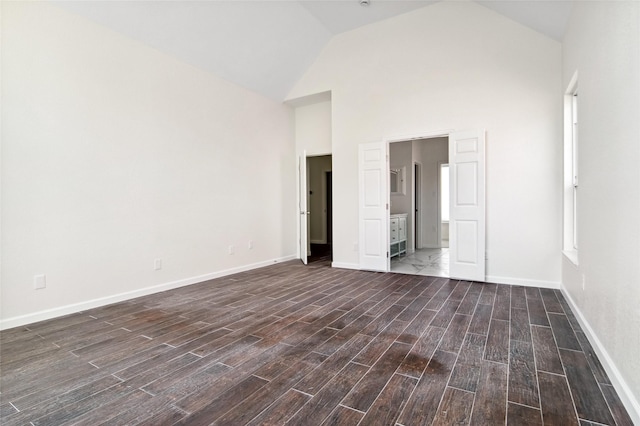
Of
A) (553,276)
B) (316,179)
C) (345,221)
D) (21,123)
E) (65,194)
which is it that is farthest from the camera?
(316,179)

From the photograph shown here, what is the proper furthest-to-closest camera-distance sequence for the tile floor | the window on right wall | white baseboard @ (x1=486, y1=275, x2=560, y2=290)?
the tile floor, white baseboard @ (x1=486, y1=275, x2=560, y2=290), the window on right wall

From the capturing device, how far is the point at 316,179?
29.9 ft

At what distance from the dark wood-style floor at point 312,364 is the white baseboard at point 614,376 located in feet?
0.15

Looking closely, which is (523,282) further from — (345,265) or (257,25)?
(257,25)

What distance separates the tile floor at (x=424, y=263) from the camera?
4.97 meters

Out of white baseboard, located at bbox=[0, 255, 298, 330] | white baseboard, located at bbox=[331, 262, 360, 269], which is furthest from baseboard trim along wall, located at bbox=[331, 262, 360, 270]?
white baseboard, located at bbox=[0, 255, 298, 330]

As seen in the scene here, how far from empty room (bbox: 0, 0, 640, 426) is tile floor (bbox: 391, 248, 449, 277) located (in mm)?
84

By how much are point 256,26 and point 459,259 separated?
4.37 meters

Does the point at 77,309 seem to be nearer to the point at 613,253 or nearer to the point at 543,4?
the point at 613,253

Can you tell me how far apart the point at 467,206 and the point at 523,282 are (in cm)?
120

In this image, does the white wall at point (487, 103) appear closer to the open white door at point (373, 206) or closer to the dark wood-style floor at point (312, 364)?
the open white door at point (373, 206)

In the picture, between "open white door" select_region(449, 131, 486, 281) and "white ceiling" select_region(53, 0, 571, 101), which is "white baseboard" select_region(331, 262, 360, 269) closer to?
"open white door" select_region(449, 131, 486, 281)

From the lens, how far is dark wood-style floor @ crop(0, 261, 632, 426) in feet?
5.27

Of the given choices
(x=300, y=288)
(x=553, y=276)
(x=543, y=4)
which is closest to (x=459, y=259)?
(x=553, y=276)
